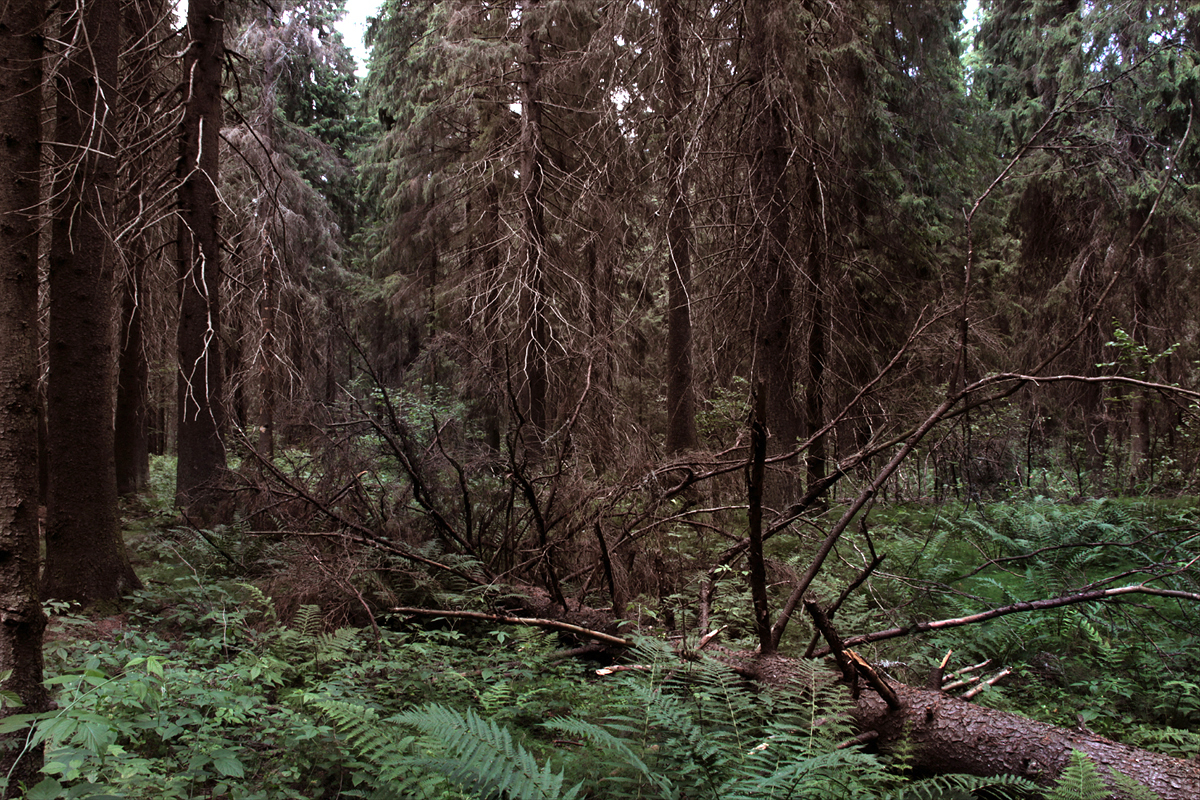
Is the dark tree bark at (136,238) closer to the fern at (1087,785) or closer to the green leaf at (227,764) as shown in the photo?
the green leaf at (227,764)

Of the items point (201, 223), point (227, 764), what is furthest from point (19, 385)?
point (201, 223)

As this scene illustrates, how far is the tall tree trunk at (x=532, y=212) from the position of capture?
8977 mm

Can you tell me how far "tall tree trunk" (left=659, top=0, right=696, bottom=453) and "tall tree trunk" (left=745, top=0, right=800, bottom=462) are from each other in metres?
0.71

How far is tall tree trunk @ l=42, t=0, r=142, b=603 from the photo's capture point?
525 cm

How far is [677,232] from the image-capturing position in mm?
8430

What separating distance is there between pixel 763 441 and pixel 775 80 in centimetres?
517

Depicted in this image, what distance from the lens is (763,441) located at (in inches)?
110

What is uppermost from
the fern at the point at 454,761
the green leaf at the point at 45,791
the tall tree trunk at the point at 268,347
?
the tall tree trunk at the point at 268,347

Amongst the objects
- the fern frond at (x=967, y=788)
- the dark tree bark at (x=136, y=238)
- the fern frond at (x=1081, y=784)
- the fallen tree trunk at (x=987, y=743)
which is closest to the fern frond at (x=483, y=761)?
the fern frond at (x=967, y=788)

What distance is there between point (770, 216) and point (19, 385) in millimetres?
5975

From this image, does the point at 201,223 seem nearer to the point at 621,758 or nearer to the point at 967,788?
the point at 621,758

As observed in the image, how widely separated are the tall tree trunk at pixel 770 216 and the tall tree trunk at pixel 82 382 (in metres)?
5.48

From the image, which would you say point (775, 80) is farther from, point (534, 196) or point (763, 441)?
point (763, 441)

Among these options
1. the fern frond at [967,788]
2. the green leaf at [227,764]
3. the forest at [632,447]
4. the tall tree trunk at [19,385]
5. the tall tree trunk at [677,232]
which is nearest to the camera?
the green leaf at [227,764]
